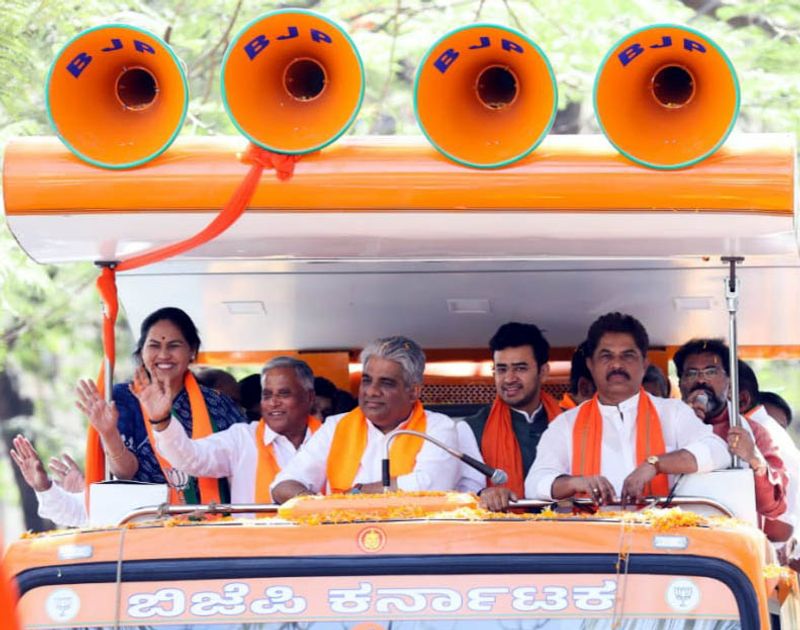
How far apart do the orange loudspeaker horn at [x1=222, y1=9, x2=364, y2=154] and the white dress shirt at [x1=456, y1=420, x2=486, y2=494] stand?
4.63 ft

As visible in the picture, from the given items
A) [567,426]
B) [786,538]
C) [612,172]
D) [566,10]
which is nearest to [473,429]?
[567,426]

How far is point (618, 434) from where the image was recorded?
561cm

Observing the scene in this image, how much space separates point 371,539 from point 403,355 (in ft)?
4.32

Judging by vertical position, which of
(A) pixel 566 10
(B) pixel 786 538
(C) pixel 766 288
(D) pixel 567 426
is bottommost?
(B) pixel 786 538

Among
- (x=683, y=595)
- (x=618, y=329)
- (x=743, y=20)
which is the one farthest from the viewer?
(x=743, y=20)

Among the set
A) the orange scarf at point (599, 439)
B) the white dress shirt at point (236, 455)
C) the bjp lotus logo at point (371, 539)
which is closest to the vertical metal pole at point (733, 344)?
the orange scarf at point (599, 439)

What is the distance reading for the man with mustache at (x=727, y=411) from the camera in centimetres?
581

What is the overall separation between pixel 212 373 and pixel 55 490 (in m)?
1.38

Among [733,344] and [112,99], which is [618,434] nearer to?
[733,344]

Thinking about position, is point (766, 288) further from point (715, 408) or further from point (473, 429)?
point (473, 429)

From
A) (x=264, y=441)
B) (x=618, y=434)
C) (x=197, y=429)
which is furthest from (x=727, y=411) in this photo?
(x=197, y=429)

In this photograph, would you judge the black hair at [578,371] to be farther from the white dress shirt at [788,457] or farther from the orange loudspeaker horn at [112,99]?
the orange loudspeaker horn at [112,99]

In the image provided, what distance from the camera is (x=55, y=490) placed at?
6250 millimetres

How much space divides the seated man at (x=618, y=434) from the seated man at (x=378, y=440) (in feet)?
1.19
